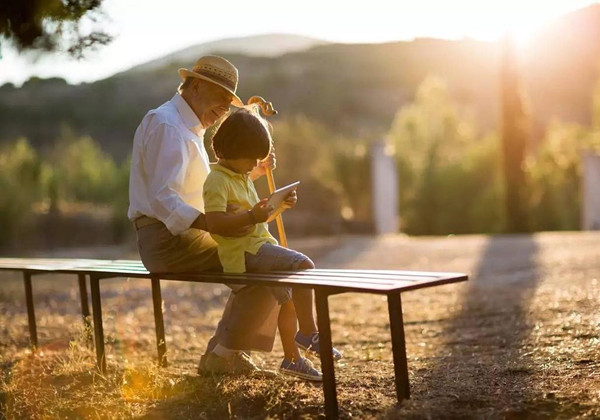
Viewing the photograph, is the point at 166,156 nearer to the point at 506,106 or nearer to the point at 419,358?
the point at 419,358

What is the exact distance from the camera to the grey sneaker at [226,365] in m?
4.39

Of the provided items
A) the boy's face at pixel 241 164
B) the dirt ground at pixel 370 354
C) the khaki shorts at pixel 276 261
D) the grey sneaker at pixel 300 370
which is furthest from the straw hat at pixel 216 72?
the dirt ground at pixel 370 354

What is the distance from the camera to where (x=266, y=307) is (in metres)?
4.25

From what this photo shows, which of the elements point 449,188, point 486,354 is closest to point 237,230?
point 486,354

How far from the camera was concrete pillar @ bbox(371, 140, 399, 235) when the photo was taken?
16.9 metres

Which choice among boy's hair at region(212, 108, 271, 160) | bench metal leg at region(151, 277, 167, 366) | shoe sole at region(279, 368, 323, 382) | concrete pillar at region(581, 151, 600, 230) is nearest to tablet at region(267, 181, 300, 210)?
boy's hair at region(212, 108, 271, 160)

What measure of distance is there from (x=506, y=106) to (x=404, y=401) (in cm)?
1406

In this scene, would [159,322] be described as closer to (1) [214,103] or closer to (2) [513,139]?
(1) [214,103]

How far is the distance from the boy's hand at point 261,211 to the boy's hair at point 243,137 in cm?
30

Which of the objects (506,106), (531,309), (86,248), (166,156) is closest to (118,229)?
(86,248)

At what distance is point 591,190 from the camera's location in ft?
52.1

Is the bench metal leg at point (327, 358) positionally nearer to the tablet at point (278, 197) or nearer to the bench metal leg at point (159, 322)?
the tablet at point (278, 197)

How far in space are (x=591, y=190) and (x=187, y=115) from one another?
41.7ft

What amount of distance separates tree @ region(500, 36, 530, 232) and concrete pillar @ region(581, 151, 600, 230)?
1189 mm
